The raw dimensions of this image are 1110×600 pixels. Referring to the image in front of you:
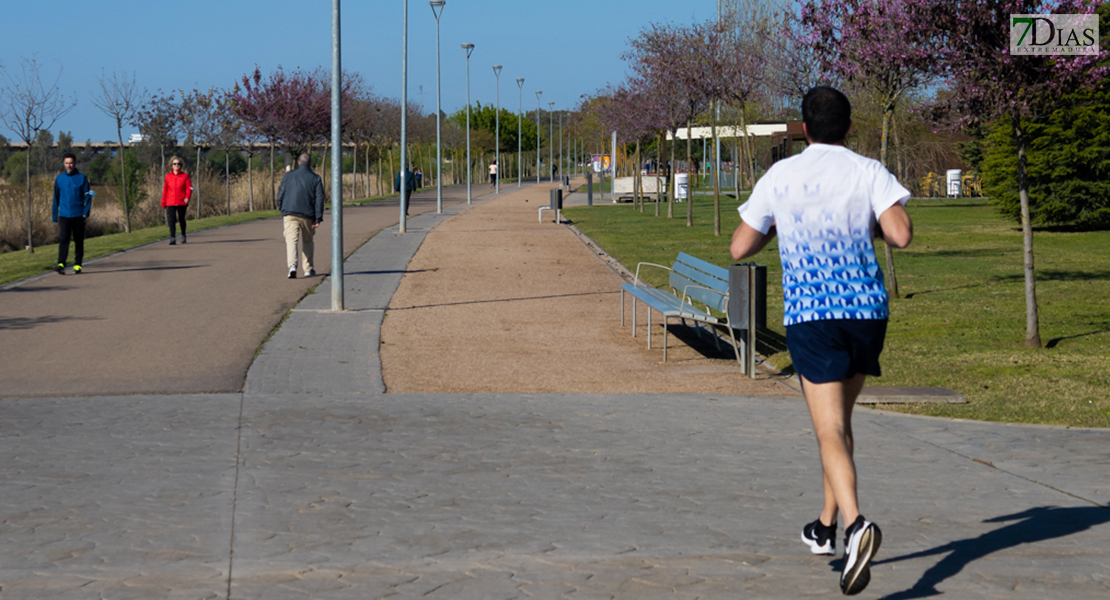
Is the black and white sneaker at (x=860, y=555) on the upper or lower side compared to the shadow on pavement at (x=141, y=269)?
lower

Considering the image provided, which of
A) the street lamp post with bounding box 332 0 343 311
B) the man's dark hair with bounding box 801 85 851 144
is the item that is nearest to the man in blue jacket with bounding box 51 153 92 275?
the street lamp post with bounding box 332 0 343 311

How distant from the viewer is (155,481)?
5586 mm

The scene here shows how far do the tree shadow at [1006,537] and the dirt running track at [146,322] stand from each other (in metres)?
5.51

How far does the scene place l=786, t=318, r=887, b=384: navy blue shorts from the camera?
157 inches

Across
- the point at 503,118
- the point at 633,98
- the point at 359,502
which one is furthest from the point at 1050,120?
the point at 503,118

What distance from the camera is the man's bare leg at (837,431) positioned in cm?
402

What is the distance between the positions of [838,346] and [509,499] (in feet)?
6.53

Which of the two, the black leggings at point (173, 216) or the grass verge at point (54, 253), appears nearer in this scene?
the grass verge at point (54, 253)

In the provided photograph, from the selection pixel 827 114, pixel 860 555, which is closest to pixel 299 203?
pixel 827 114

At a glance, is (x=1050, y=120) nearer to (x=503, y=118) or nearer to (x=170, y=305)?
(x=170, y=305)

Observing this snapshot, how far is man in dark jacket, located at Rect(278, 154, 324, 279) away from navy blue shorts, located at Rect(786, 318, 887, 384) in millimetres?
12186

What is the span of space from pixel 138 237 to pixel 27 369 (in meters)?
16.3

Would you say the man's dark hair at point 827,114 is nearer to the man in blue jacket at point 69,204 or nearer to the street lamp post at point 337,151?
the street lamp post at point 337,151

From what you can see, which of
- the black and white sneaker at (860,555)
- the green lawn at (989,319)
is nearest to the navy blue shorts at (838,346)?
the black and white sneaker at (860,555)
